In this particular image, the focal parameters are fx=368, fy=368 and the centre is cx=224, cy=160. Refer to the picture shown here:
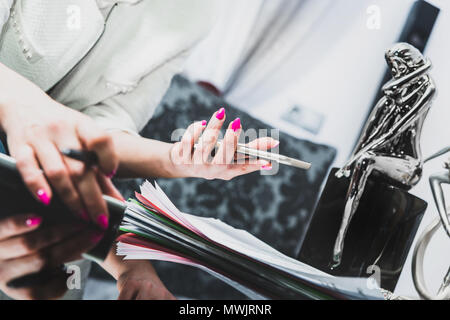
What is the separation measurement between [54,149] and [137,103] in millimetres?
222

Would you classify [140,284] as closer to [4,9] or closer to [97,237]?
[97,237]

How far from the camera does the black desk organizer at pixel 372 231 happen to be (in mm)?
516

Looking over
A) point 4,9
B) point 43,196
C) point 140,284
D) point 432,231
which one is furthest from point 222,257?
point 4,9

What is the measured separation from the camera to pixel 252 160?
1.65ft

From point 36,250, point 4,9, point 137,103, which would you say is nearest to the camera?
point 36,250

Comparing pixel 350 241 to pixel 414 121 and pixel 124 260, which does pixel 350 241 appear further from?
pixel 124 260

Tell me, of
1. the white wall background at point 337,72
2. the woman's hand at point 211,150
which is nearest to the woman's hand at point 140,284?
the woman's hand at point 211,150

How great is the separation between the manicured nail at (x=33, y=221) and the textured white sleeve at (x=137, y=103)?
206 millimetres

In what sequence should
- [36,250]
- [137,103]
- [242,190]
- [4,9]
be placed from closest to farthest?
[36,250] → [4,9] → [137,103] → [242,190]

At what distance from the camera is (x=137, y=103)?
0.61 metres

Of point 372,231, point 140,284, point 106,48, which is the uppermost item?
point 106,48

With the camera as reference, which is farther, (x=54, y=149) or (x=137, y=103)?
(x=137, y=103)

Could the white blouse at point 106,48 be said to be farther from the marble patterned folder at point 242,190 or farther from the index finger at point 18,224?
the index finger at point 18,224
